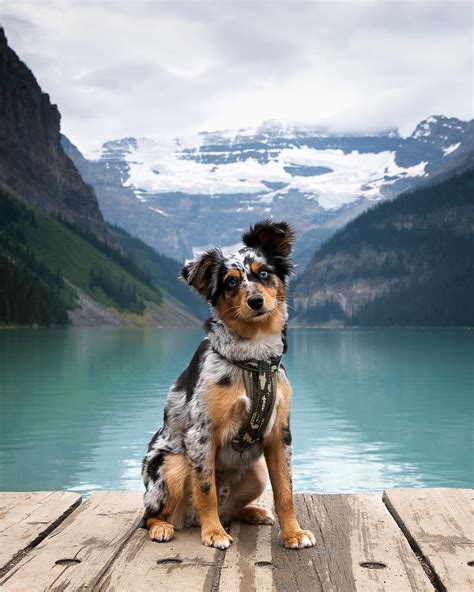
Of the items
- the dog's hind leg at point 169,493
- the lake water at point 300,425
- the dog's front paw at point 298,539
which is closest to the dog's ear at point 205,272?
the dog's hind leg at point 169,493

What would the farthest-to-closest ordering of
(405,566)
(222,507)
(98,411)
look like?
(98,411) < (222,507) < (405,566)

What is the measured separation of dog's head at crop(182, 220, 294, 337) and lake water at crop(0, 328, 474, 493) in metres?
17.1

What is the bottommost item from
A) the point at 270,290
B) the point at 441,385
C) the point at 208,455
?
the point at 441,385

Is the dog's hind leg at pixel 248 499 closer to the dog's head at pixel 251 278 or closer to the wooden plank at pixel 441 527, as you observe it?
the wooden plank at pixel 441 527

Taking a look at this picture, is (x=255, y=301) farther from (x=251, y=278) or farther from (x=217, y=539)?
(x=217, y=539)

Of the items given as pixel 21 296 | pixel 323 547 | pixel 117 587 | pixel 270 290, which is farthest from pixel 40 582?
pixel 21 296

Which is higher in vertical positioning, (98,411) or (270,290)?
(270,290)

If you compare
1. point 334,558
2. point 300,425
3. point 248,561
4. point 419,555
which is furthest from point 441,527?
point 300,425

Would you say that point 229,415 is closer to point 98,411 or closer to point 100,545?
point 100,545

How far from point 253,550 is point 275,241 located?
234cm

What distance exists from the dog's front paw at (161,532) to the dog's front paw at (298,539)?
0.86 metres

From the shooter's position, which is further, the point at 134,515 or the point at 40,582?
the point at 134,515

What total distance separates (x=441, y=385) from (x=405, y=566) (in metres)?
53.2

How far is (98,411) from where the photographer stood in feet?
128
